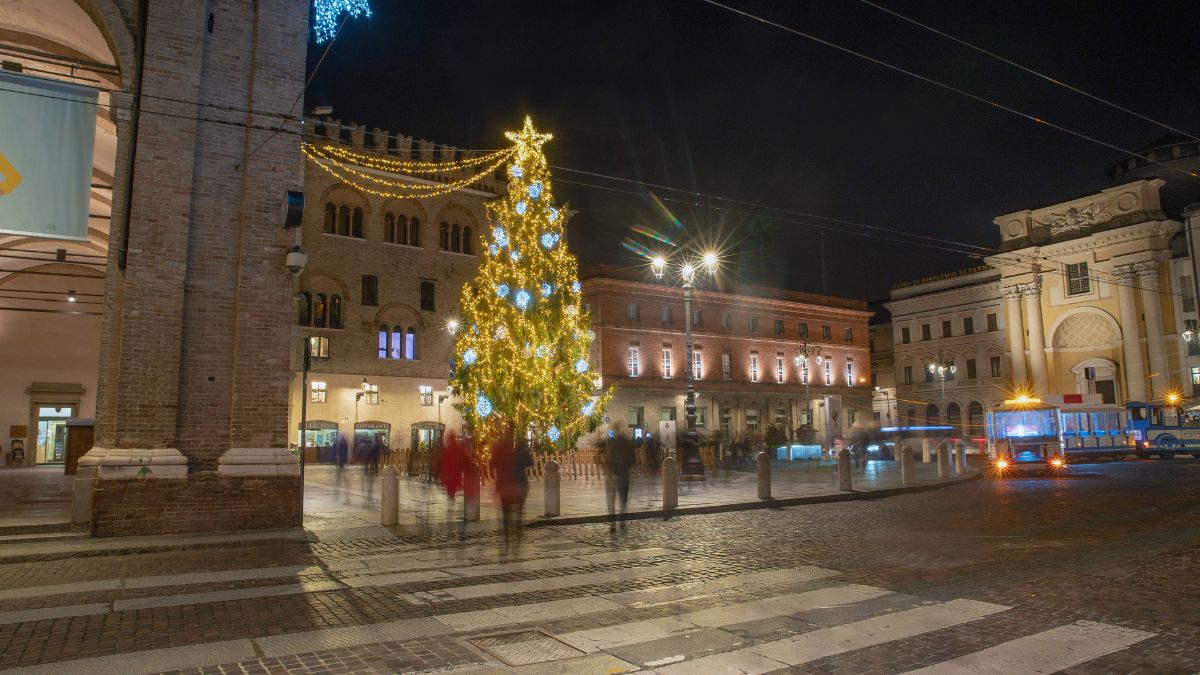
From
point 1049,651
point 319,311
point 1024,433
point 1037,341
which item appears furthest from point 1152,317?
point 1049,651

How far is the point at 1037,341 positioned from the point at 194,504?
6000cm

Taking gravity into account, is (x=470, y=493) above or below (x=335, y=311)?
below

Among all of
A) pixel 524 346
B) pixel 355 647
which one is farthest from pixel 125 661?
pixel 524 346

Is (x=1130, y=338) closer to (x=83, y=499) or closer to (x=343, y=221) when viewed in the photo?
(x=343, y=221)

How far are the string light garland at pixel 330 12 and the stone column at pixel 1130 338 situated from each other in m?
54.7

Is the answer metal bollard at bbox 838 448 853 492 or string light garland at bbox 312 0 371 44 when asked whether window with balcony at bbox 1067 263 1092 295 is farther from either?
string light garland at bbox 312 0 371 44

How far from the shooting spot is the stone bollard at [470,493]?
13.5 metres

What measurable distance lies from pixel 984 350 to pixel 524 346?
51.5m

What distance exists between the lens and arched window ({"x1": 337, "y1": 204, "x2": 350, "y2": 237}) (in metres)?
39.3

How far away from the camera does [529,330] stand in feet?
79.6

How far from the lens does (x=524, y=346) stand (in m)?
24.2

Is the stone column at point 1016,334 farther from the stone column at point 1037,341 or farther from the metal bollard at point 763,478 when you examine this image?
the metal bollard at point 763,478

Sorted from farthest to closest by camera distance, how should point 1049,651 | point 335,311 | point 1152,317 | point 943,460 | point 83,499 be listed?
point 1152,317, point 335,311, point 943,460, point 83,499, point 1049,651

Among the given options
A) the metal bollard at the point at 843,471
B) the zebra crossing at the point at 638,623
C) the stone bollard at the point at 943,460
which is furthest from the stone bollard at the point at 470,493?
the stone bollard at the point at 943,460
